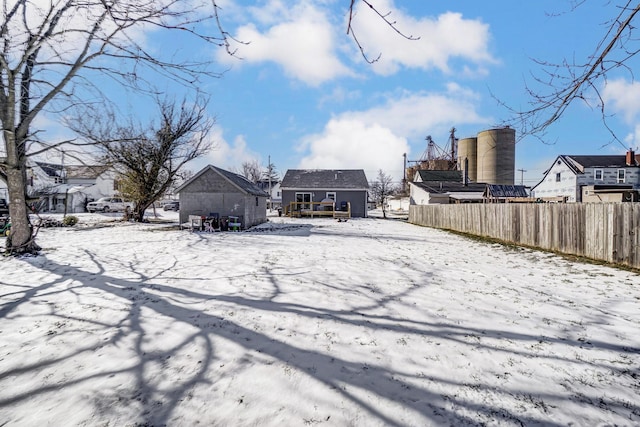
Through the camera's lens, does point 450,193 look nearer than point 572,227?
No

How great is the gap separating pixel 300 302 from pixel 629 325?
13.9 ft

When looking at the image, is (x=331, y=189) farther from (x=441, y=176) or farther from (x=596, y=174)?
(x=596, y=174)

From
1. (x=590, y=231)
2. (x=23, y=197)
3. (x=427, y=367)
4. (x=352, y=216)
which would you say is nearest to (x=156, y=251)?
(x=23, y=197)

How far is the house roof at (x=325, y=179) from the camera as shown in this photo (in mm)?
27219

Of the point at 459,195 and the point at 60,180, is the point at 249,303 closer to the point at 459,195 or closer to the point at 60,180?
the point at 459,195

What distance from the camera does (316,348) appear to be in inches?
124

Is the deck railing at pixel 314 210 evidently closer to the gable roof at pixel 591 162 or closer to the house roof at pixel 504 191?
the house roof at pixel 504 191

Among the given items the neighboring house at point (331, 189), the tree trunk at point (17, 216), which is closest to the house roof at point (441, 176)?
the neighboring house at point (331, 189)

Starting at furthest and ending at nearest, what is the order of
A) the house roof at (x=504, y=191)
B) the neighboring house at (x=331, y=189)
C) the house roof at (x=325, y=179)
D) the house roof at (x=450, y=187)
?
1. the house roof at (x=450, y=187)
2. the house roof at (x=504, y=191)
3. the house roof at (x=325, y=179)
4. the neighboring house at (x=331, y=189)

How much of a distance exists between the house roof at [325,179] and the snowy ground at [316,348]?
70.1 ft

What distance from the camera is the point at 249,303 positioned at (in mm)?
4410

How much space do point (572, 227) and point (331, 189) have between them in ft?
64.7

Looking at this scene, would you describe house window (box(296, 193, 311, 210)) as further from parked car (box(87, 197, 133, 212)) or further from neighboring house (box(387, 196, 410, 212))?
neighboring house (box(387, 196, 410, 212))

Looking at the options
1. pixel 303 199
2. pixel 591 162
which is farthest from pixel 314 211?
pixel 591 162
